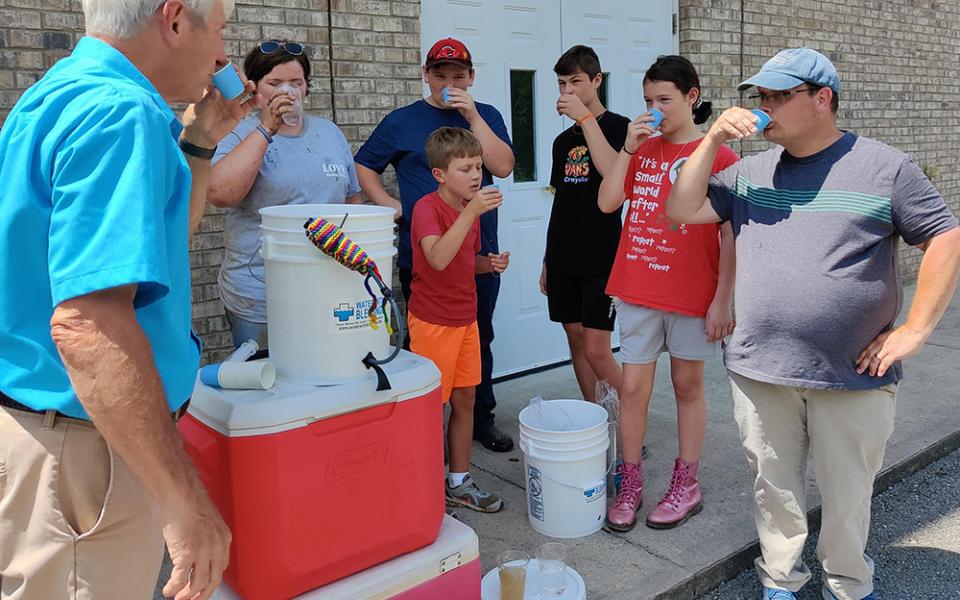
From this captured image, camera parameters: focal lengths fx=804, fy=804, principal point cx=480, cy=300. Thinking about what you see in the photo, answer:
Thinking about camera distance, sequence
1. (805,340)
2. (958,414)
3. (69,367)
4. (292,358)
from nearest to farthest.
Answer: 1. (69,367)
2. (292,358)
3. (805,340)
4. (958,414)

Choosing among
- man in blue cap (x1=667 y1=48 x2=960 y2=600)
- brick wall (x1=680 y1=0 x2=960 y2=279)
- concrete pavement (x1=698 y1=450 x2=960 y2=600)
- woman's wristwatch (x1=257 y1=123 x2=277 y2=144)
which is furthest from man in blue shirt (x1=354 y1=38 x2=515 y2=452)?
brick wall (x1=680 y1=0 x2=960 y2=279)

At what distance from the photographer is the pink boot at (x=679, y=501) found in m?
3.19

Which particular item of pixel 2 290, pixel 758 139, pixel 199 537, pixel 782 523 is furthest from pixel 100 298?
pixel 758 139

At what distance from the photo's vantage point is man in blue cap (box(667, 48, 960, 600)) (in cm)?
241

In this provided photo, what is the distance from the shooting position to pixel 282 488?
2.04 m

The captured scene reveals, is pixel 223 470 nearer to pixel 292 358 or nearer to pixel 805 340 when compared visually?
pixel 292 358

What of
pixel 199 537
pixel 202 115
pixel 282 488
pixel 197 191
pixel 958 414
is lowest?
pixel 958 414

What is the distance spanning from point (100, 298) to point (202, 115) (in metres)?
0.84

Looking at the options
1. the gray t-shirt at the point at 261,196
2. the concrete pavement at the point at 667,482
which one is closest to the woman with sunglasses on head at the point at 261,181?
the gray t-shirt at the point at 261,196

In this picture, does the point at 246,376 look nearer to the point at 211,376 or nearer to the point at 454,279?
the point at 211,376

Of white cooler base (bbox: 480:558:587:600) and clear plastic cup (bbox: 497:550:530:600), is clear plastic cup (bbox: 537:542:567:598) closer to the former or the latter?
white cooler base (bbox: 480:558:587:600)

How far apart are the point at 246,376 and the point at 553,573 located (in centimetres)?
124

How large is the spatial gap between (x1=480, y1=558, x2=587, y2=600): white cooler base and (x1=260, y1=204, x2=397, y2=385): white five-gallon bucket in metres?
0.93

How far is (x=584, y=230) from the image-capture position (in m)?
3.70
